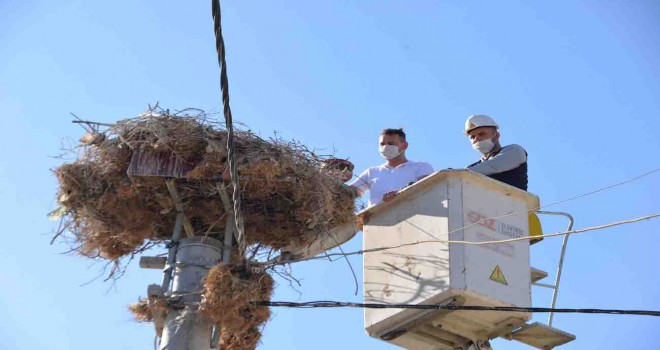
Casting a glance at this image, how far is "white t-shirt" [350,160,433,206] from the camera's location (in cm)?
980

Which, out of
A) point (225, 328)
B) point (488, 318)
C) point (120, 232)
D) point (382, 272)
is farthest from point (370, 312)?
point (120, 232)

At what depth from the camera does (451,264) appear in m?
8.34

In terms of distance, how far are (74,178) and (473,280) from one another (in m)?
3.19

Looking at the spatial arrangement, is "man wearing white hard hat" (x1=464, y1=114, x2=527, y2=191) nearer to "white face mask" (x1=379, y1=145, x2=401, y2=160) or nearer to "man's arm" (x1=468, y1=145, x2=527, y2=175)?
"man's arm" (x1=468, y1=145, x2=527, y2=175)

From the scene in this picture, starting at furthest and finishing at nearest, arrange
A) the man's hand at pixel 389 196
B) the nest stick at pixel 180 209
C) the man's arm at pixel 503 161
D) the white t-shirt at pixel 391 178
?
the white t-shirt at pixel 391 178 < the man's arm at pixel 503 161 < the man's hand at pixel 389 196 < the nest stick at pixel 180 209

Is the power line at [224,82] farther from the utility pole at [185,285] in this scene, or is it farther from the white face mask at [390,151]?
the white face mask at [390,151]

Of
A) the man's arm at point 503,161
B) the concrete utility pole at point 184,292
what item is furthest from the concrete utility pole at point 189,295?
the man's arm at point 503,161

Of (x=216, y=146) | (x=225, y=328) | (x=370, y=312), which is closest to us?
(x=225, y=328)

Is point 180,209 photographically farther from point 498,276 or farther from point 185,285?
point 498,276

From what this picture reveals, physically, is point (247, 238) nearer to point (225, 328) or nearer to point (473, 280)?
point (225, 328)

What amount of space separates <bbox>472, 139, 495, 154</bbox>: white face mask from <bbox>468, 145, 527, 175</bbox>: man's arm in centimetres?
45

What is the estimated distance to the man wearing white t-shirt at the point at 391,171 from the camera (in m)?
9.80

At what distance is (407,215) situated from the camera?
8969 millimetres

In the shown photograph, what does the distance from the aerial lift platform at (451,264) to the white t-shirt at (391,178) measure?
52 cm
